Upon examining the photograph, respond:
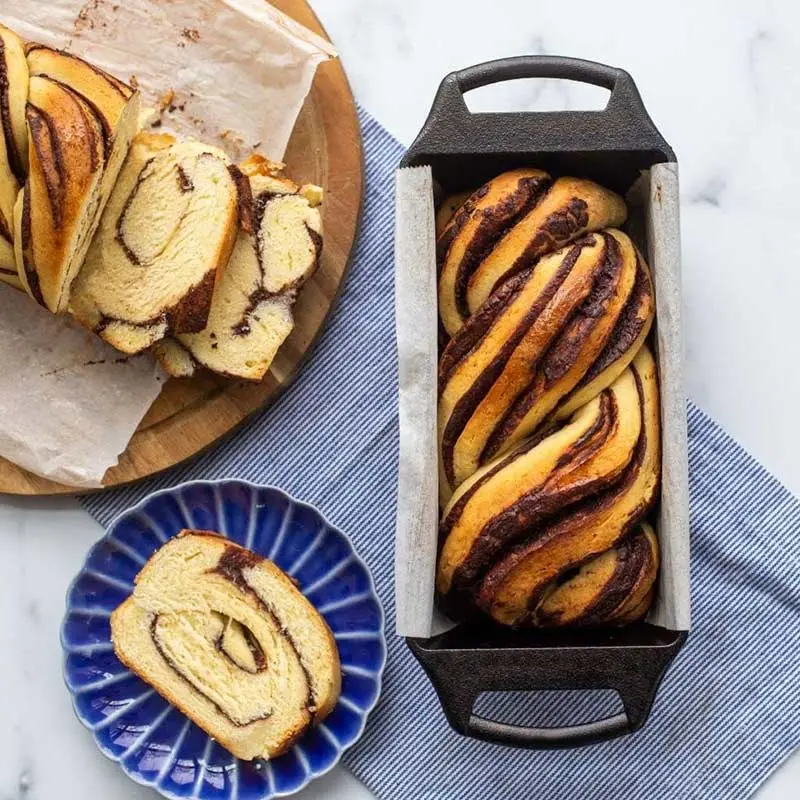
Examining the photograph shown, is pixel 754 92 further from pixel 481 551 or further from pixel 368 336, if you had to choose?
→ pixel 481 551

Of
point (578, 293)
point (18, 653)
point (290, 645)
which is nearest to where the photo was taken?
point (578, 293)

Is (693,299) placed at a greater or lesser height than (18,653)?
greater

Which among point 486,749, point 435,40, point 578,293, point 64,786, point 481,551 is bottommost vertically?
point 64,786

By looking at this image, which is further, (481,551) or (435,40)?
(435,40)

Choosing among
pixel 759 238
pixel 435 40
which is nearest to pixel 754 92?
pixel 759 238

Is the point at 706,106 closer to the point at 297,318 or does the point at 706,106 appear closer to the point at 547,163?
the point at 547,163

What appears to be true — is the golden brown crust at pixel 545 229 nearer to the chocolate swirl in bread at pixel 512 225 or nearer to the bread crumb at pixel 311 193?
the chocolate swirl in bread at pixel 512 225

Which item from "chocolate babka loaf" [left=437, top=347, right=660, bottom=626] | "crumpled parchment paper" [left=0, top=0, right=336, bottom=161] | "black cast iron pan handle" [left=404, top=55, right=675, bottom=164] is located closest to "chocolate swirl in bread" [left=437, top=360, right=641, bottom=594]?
"chocolate babka loaf" [left=437, top=347, right=660, bottom=626]
